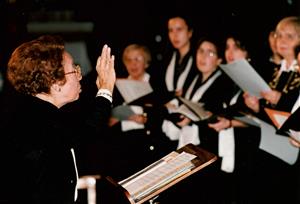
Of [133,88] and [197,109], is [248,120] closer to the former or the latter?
[197,109]

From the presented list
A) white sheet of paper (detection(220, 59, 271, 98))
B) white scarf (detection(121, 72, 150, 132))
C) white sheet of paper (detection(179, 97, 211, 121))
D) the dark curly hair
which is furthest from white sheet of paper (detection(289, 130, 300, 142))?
white scarf (detection(121, 72, 150, 132))

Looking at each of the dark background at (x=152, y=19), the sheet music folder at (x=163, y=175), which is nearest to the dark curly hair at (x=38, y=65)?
the sheet music folder at (x=163, y=175)

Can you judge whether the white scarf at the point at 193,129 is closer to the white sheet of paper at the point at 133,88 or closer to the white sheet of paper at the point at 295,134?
the white sheet of paper at the point at 133,88

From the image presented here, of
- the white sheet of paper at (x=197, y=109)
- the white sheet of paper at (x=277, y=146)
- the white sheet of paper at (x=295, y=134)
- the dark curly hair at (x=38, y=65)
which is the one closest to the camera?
the dark curly hair at (x=38, y=65)

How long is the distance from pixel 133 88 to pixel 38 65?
177cm

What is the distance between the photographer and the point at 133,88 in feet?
12.7

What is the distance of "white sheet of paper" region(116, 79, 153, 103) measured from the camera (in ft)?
12.6

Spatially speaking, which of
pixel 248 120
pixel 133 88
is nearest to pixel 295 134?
pixel 248 120

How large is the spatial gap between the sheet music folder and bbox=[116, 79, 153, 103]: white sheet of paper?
161 centimetres

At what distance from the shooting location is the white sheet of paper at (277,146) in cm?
347

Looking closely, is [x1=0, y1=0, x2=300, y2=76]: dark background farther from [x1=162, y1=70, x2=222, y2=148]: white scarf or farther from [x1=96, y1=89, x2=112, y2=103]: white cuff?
[x1=96, y1=89, x2=112, y2=103]: white cuff

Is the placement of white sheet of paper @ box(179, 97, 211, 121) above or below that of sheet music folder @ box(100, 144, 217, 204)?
below

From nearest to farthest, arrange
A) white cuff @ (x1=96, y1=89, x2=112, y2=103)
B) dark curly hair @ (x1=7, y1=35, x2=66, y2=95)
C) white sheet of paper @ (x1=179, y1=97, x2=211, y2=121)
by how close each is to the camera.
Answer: dark curly hair @ (x1=7, y1=35, x2=66, y2=95) < white cuff @ (x1=96, y1=89, x2=112, y2=103) < white sheet of paper @ (x1=179, y1=97, x2=211, y2=121)

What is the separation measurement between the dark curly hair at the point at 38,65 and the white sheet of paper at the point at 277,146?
177 cm
